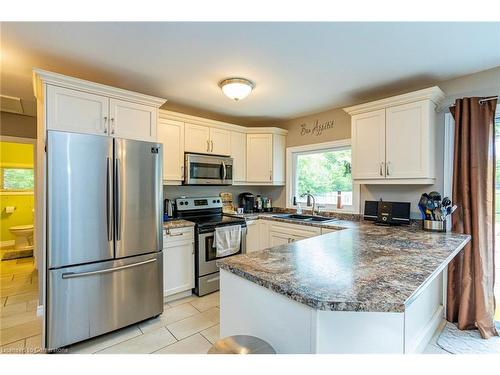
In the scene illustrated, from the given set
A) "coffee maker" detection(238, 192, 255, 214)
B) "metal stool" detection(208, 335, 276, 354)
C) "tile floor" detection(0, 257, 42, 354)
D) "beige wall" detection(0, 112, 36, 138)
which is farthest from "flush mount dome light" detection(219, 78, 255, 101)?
"beige wall" detection(0, 112, 36, 138)

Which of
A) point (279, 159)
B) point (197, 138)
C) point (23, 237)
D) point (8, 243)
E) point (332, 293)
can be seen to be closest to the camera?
point (332, 293)

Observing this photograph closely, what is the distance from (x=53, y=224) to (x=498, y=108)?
12.4 ft

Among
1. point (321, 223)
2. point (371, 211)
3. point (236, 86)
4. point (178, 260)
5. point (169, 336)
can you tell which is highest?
point (236, 86)

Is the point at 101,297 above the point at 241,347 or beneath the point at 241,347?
beneath

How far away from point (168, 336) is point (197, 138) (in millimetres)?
2242

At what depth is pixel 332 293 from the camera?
0.97 meters

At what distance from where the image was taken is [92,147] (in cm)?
200

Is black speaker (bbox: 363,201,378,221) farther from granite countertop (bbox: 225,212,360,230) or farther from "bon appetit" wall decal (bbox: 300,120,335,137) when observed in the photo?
"bon appetit" wall decal (bbox: 300,120,335,137)

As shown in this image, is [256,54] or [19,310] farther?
[19,310]

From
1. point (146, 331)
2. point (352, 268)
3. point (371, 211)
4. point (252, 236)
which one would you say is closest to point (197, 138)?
point (252, 236)

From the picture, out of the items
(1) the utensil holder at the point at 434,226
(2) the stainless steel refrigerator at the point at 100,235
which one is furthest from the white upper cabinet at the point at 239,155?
(1) the utensil holder at the point at 434,226

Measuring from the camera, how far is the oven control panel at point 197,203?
3.36m

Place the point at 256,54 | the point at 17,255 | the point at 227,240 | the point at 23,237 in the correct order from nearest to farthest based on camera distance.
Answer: the point at 256,54 < the point at 227,240 < the point at 17,255 < the point at 23,237

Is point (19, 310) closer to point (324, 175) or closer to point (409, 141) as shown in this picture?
point (324, 175)
